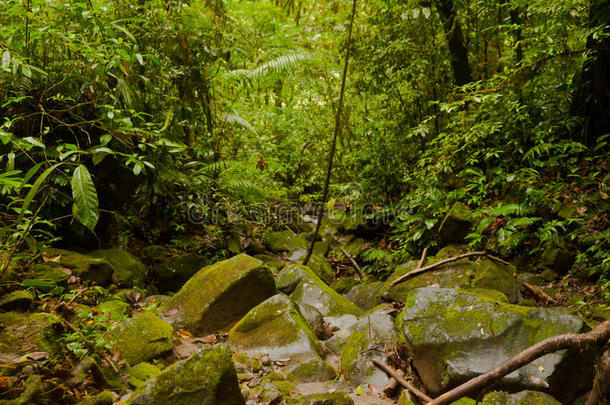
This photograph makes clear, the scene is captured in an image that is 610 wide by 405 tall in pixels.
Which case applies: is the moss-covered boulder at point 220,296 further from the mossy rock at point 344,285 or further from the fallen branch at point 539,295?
the fallen branch at point 539,295

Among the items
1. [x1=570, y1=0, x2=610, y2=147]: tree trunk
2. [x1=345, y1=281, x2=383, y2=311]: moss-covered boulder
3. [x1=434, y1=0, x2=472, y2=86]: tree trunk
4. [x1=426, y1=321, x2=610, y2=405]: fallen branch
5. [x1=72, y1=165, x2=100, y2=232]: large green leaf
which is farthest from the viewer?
[x1=434, y1=0, x2=472, y2=86]: tree trunk

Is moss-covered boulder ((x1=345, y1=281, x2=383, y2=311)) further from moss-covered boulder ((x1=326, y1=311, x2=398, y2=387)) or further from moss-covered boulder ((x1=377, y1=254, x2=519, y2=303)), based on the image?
moss-covered boulder ((x1=326, y1=311, x2=398, y2=387))

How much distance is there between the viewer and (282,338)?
3605mm

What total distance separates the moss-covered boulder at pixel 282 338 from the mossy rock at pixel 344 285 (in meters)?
2.74

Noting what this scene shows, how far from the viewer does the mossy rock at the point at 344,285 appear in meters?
6.58

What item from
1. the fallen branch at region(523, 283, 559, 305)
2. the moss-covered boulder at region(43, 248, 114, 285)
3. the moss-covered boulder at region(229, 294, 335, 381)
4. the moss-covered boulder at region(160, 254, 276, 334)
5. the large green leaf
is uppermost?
the large green leaf

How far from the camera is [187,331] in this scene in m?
3.86

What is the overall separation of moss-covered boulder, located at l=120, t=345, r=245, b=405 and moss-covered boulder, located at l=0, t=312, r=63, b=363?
0.74m

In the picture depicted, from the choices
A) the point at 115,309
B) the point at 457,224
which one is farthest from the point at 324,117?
the point at 115,309

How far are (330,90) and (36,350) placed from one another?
7.28 m

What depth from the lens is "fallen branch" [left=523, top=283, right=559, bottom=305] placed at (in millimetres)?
3944

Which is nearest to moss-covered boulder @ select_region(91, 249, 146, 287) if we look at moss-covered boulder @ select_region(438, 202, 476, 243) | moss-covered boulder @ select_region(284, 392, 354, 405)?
moss-covered boulder @ select_region(284, 392, 354, 405)

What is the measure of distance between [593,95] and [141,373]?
19.6 feet

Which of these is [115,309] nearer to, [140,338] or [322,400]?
[140,338]
